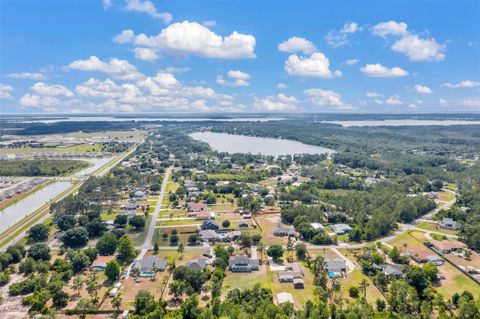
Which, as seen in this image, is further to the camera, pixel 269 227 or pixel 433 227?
pixel 269 227

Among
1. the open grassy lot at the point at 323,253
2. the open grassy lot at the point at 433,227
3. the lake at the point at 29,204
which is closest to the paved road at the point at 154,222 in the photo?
the open grassy lot at the point at 323,253

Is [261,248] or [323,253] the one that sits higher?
[261,248]

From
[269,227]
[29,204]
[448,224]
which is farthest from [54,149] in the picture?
[448,224]

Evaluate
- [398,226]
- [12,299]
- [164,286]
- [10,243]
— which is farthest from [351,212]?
[10,243]

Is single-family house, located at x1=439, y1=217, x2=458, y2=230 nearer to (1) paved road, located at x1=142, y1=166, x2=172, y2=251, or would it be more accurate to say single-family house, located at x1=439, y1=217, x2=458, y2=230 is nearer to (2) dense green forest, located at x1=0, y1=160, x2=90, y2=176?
(1) paved road, located at x1=142, y1=166, x2=172, y2=251

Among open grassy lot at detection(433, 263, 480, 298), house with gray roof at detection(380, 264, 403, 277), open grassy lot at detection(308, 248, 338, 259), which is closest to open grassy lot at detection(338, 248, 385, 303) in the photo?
house with gray roof at detection(380, 264, 403, 277)

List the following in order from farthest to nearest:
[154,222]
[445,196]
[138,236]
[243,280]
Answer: [445,196] → [154,222] → [138,236] → [243,280]

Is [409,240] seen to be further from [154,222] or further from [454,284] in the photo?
[154,222]
